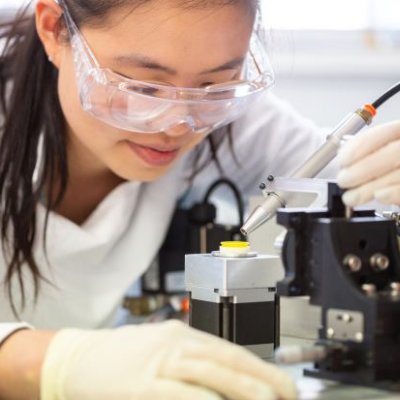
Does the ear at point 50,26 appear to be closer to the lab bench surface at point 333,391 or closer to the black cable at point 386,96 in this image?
the black cable at point 386,96

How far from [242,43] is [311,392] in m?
0.72

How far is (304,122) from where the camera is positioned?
84.7 inches

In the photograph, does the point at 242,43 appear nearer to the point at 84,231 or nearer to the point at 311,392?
the point at 84,231

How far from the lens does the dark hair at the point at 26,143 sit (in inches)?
69.6

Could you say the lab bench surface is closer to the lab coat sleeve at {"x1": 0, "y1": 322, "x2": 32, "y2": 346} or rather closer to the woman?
the woman

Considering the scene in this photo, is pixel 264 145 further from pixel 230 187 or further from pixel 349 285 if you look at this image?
pixel 349 285

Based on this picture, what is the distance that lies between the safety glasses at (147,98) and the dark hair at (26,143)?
26cm

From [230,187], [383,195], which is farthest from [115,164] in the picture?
[383,195]

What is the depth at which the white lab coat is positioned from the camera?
6.10 ft

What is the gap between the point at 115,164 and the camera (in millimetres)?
1705

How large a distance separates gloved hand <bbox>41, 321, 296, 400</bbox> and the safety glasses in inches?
20.5

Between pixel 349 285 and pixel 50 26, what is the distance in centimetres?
88

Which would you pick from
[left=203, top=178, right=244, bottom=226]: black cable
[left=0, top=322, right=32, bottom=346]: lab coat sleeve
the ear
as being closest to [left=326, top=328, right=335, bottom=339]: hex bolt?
[left=0, top=322, right=32, bottom=346]: lab coat sleeve

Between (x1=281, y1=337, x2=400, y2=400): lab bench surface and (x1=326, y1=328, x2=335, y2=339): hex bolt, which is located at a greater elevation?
(x1=326, y1=328, x2=335, y2=339): hex bolt
